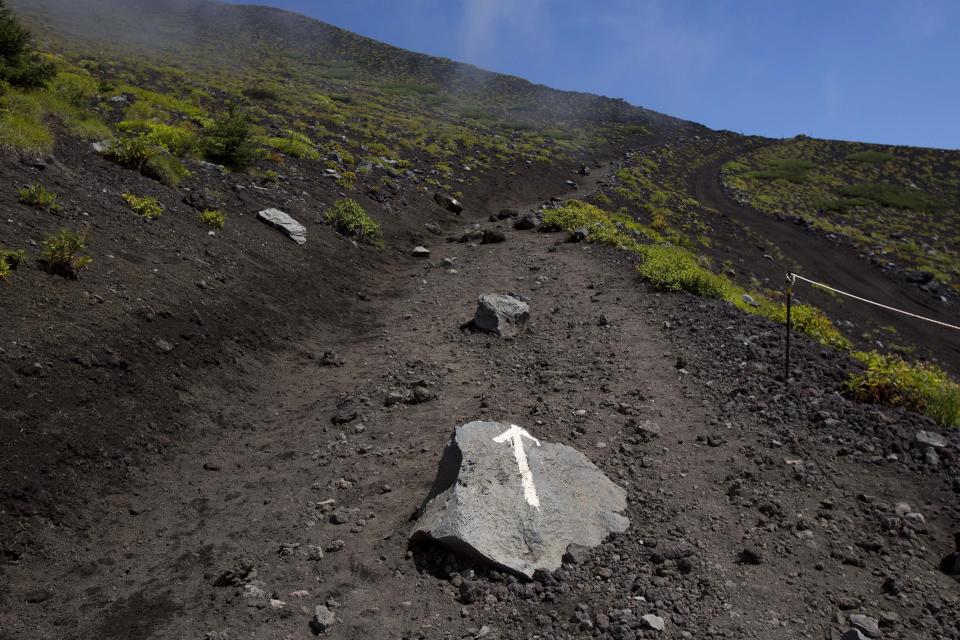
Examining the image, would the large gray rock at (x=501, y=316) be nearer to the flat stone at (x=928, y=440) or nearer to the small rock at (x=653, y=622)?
the flat stone at (x=928, y=440)

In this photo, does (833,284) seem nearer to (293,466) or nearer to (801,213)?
(801,213)

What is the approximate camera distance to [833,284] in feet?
84.2

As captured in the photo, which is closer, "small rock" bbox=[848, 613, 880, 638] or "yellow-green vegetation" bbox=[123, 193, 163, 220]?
"small rock" bbox=[848, 613, 880, 638]

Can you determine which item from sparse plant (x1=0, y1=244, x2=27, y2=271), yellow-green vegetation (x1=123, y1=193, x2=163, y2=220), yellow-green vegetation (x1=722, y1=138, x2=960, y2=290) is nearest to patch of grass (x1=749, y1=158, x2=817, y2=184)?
yellow-green vegetation (x1=722, y1=138, x2=960, y2=290)

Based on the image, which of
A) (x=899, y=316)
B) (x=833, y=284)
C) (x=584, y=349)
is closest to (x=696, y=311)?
(x=584, y=349)

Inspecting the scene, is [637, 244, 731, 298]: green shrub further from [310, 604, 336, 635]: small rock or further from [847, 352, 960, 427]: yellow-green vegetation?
[310, 604, 336, 635]: small rock

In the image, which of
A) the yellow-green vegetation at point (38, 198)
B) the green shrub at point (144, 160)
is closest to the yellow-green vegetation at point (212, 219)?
the green shrub at point (144, 160)

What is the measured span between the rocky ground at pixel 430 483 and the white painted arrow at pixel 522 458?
686 millimetres

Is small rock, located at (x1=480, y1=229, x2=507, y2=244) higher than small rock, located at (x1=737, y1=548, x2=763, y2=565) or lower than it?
higher

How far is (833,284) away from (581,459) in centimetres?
2491

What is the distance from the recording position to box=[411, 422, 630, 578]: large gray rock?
502cm

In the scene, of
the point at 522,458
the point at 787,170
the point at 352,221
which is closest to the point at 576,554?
the point at 522,458

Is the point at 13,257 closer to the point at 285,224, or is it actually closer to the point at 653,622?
the point at 285,224

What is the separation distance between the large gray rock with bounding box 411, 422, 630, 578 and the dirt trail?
18067mm
